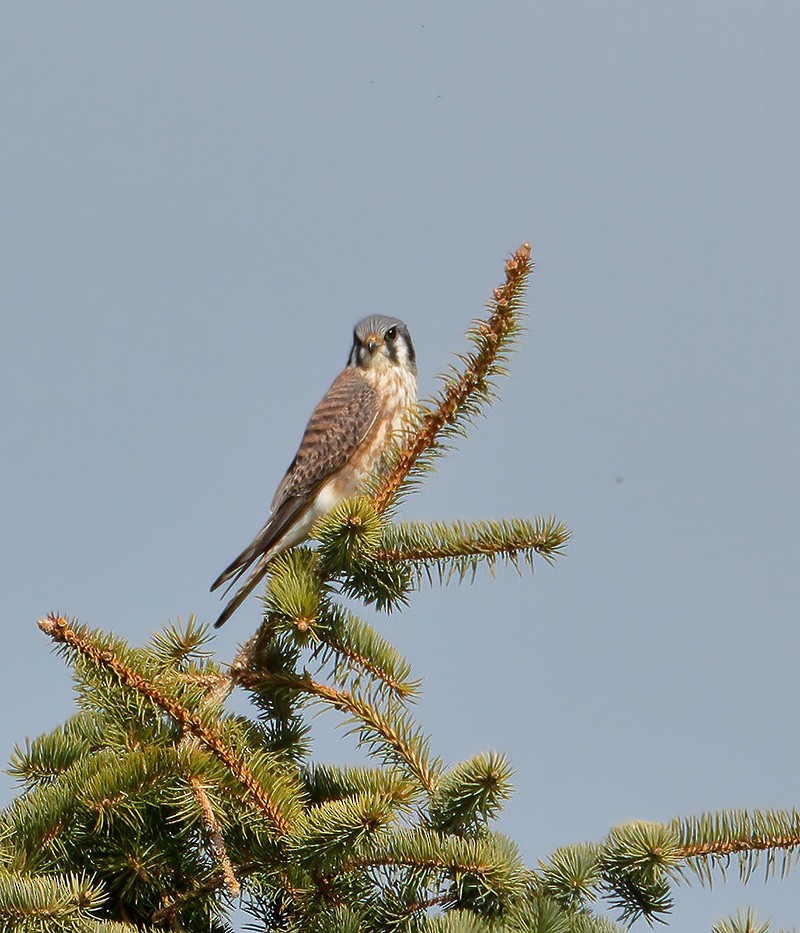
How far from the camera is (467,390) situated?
3115mm

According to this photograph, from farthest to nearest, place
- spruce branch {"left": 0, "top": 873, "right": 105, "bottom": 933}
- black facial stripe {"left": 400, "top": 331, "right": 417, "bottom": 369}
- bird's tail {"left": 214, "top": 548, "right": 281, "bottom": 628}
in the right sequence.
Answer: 1. black facial stripe {"left": 400, "top": 331, "right": 417, "bottom": 369}
2. bird's tail {"left": 214, "top": 548, "right": 281, "bottom": 628}
3. spruce branch {"left": 0, "top": 873, "right": 105, "bottom": 933}

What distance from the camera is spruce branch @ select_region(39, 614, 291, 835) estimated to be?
2.55 metres

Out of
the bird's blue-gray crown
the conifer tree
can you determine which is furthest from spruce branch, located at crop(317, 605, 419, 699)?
the bird's blue-gray crown

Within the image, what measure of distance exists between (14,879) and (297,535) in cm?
349

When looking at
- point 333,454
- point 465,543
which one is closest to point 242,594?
point 333,454

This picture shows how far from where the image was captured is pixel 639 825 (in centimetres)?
246

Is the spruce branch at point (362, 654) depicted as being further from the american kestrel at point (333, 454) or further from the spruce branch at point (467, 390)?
the american kestrel at point (333, 454)

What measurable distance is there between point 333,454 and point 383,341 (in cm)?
126

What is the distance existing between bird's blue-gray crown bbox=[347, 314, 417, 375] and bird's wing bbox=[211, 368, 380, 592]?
0.59 meters

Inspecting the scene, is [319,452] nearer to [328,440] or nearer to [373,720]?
[328,440]

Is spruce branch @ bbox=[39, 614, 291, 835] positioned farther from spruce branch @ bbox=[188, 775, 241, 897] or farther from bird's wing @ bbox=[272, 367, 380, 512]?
bird's wing @ bbox=[272, 367, 380, 512]

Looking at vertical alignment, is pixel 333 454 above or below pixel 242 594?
above

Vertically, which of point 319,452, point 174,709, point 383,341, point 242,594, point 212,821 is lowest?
point 212,821

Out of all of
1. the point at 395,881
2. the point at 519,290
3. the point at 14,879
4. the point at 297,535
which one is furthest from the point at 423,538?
the point at 297,535
